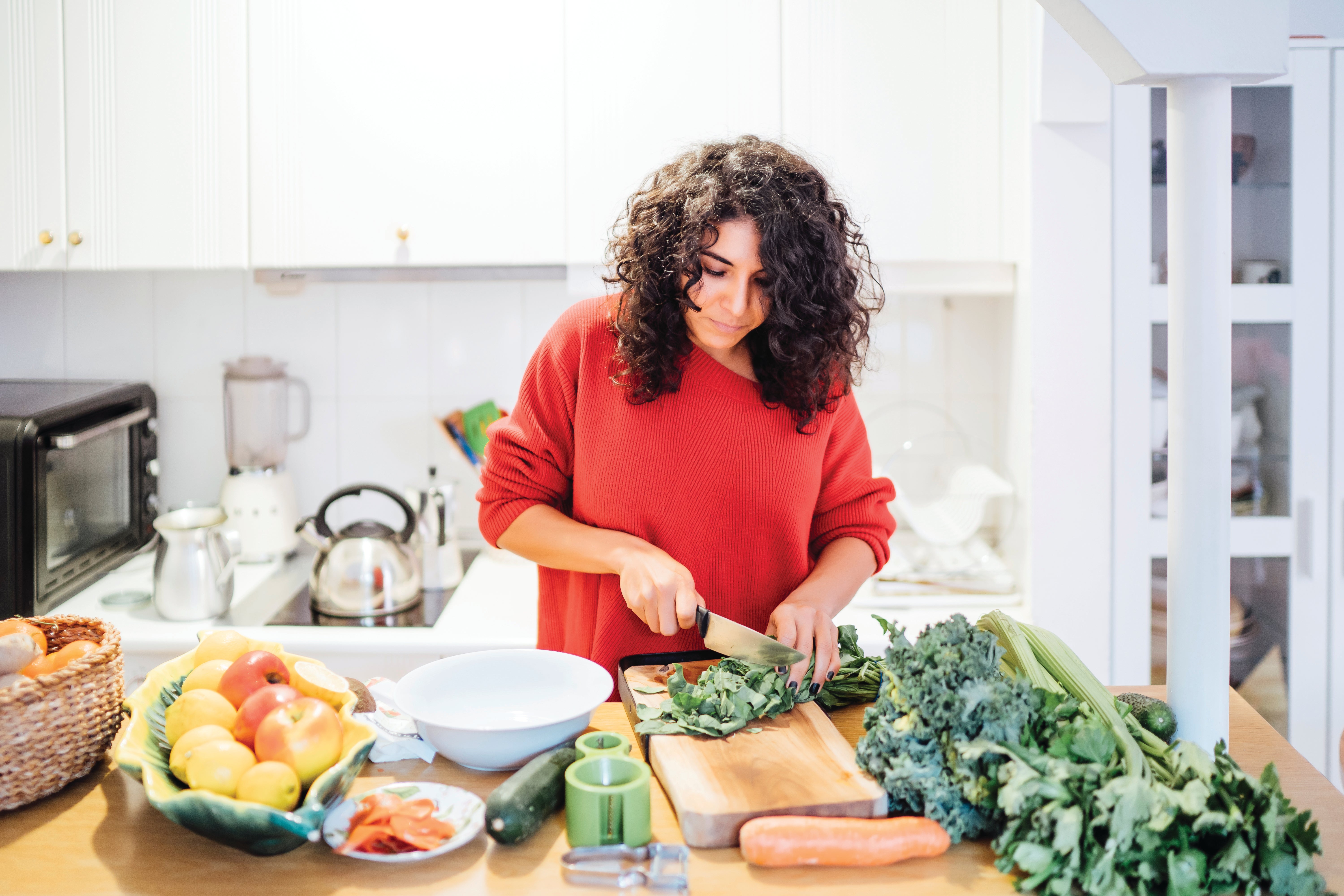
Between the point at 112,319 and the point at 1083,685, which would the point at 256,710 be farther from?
the point at 112,319

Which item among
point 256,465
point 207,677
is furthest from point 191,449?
point 207,677

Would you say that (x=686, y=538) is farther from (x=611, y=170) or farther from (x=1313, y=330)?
(x=1313, y=330)

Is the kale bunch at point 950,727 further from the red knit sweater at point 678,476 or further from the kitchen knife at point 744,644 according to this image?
the red knit sweater at point 678,476

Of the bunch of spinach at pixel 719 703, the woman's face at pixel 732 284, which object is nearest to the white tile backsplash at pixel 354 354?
the woman's face at pixel 732 284

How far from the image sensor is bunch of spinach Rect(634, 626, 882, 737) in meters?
1.01

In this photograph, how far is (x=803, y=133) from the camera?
82.7 inches

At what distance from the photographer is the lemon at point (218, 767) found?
829 millimetres

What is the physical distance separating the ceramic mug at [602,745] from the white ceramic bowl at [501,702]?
0.03m

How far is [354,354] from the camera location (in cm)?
250

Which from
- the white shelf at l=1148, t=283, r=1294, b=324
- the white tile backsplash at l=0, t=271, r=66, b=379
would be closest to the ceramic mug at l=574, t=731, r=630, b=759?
the white shelf at l=1148, t=283, r=1294, b=324

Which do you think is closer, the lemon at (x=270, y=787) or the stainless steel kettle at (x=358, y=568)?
the lemon at (x=270, y=787)

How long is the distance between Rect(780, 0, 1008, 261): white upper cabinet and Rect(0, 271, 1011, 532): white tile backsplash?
38cm

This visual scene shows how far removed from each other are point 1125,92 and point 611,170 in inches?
39.0

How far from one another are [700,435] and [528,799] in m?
0.63
